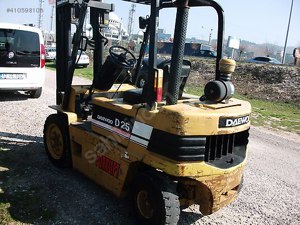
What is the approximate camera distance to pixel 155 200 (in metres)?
3.67

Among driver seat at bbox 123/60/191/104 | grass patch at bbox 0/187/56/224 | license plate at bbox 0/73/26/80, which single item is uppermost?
driver seat at bbox 123/60/191/104

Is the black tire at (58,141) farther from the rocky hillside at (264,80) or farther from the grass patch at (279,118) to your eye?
the rocky hillside at (264,80)

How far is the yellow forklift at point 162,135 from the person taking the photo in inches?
137

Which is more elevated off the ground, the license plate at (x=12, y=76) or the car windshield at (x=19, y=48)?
A: the car windshield at (x=19, y=48)

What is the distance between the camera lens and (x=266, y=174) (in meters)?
6.07

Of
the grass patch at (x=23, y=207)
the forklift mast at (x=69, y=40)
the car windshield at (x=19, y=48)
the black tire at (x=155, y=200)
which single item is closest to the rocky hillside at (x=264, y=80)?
the car windshield at (x=19, y=48)

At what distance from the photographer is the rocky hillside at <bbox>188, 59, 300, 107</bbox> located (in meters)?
16.7

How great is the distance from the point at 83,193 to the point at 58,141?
3.74 ft

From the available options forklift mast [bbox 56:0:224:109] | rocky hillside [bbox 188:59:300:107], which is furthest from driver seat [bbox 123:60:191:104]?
rocky hillside [bbox 188:59:300:107]

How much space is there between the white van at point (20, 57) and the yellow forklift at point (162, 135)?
4.65m

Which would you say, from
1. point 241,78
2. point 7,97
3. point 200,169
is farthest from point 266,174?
point 241,78

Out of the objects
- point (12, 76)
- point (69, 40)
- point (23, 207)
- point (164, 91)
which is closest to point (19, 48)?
point (12, 76)

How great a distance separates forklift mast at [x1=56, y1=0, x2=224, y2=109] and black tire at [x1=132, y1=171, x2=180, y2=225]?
2.77ft

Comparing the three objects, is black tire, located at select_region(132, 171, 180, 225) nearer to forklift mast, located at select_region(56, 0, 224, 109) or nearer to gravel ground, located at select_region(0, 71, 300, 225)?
gravel ground, located at select_region(0, 71, 300, 225)
